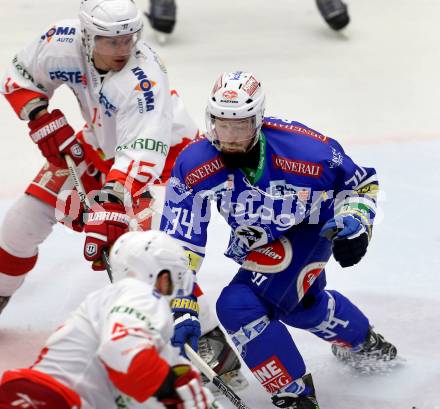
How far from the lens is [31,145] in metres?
6.22

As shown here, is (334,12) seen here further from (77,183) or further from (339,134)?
(77,183)

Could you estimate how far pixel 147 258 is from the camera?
297cm

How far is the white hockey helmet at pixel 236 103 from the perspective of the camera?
3.64 metres

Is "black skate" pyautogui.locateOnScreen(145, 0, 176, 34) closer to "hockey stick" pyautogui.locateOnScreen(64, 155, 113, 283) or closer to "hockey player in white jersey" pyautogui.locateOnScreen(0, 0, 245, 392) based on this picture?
"hockey player in white jersey" pyautogui.locateOnScreen(0, 0, 245, 392)

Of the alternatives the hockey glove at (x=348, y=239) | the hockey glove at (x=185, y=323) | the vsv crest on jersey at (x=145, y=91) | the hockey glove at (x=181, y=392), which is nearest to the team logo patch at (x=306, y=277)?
the hockey glove at (x=348, y=239)

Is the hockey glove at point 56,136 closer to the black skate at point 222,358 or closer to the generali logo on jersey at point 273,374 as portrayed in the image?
the black skate at point 222,358

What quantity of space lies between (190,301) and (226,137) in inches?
20.6

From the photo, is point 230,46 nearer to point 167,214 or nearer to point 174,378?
point 167,214

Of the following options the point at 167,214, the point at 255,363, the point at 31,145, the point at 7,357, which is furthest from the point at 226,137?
the point at 31,145

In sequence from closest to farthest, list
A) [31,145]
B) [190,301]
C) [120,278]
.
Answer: [120,278] → [190,301] → [31,145]

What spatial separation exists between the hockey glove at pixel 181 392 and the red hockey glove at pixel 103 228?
1187 millimetres

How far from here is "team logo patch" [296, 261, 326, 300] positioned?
3877 millimetres

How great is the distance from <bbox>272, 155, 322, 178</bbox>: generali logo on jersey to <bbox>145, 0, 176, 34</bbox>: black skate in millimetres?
3651

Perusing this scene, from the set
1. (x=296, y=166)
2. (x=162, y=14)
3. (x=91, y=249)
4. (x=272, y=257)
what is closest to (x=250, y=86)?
(x=296, y=166)
